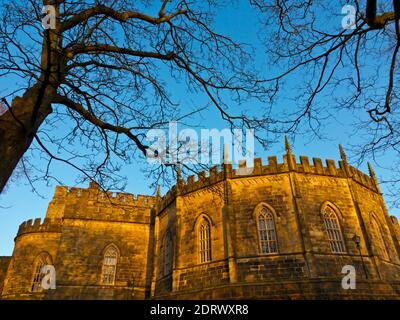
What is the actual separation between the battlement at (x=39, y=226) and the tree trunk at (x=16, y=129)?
20.0 m

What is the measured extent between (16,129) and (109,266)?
1775cm

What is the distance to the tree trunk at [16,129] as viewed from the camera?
3.93m

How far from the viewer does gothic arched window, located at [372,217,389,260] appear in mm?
15841

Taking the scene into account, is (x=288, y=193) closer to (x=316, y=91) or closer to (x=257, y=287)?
(x=257, y=287)

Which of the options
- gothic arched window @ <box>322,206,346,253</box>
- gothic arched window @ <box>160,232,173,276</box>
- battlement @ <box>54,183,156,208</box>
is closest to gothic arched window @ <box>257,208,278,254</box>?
gothic arched window @ <box>322,206,346,253</box>

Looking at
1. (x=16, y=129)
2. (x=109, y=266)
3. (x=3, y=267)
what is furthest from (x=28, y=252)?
(x=16, y=129)

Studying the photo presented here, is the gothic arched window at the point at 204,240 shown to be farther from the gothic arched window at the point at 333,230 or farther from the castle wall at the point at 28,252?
the castle wall at the point at 28,252

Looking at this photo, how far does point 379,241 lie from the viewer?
1645 cm

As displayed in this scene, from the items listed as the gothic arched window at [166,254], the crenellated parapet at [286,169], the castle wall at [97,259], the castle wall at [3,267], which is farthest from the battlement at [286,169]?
the castle wall at [3,267]

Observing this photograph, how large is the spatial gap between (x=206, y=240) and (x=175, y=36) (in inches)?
487

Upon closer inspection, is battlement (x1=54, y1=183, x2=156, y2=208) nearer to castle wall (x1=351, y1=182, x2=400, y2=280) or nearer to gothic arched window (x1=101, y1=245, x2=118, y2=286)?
gothic arched window (x1=101, y1=245, x2=118, y2=286)

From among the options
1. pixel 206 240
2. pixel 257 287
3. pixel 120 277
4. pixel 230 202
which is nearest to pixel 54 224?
pixel 120 277

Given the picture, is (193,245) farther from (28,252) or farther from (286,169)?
(28,252)

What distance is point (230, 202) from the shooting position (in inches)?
623
